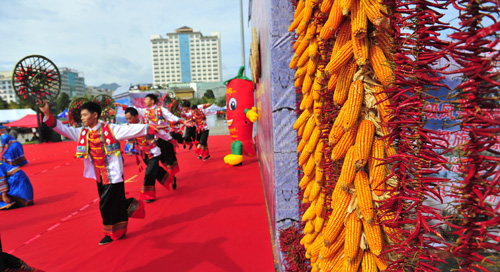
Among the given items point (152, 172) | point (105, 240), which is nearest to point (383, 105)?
point (105, 240)

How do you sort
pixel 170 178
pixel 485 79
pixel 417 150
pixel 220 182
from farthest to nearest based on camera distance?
1. pixel 220 182
2. pixel 170 178
3. pixel 417 150
4. pixel 485 79

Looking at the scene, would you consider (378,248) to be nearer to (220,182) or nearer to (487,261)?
(487,261)

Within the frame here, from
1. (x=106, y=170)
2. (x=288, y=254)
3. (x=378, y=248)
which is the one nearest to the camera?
(x=378, y=248)

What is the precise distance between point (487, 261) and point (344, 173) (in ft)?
1.51

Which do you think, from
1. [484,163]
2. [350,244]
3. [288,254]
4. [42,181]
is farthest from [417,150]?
[42,181]

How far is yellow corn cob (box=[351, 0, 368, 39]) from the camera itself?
0.93 metres

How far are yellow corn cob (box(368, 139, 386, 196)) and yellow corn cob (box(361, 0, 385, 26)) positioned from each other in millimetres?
389

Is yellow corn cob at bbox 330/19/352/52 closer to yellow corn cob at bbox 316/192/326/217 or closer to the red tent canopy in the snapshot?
yellow corn cob at bbox 316/192/326/217

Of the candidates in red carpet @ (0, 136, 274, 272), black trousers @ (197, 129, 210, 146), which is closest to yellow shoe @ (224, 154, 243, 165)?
red carpet @ (0, 136, 274, 272)

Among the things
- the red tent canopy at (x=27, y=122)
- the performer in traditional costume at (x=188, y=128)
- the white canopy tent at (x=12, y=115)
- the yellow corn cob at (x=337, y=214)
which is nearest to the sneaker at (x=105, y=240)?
the yellow corn cob at (x=337, y=214)

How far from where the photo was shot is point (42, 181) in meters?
7.19

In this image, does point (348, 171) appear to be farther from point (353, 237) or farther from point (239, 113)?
point (239, 113)

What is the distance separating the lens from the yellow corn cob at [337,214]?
1.07 metres

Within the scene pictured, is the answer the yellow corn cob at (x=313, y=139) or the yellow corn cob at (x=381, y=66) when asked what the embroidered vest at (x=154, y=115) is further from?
the yellow corn cob at (x=381, y=66)
